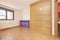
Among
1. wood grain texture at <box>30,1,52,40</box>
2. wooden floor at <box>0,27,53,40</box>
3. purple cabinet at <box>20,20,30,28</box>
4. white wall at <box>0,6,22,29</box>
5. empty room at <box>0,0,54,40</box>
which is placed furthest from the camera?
purple cabinet at <box>20,20,30,28</box>

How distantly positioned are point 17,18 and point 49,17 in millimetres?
5756

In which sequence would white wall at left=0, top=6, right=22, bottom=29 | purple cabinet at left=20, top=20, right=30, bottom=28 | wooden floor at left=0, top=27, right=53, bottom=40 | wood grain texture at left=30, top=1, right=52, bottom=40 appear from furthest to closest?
1. purple cabinet at left=20, top=20, right=30, bottom=28
2. white wall at left=0, top=6, right=22, bottom=29
3. wood grain texture at left=30, top=1, right=52, bottom=40
4. wooden floor at left=0, top=27, right=53, bottom=40

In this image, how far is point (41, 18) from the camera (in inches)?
196

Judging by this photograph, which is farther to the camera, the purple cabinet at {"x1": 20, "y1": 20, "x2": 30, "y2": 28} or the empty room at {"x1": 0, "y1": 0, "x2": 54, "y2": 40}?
the purple cabinet at {"x1": 20, "y1": 20, "x2": 30, "y2": 28}

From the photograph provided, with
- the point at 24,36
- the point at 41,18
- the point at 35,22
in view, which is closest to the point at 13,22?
the point at 35,22

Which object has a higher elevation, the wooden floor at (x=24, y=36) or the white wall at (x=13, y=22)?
the white wall at (x=13, y=22)

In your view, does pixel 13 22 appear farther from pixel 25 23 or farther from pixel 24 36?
pixel 24 36

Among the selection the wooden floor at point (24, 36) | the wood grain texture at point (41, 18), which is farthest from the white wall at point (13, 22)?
the wood grain texture at point (41, 18)

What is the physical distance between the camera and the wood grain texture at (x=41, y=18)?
440 centimetres

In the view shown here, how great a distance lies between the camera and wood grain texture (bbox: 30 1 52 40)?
4.40 m

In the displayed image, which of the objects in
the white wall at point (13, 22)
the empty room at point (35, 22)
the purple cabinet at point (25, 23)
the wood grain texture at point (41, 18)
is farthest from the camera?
the purple cabinet at point (25, 23)

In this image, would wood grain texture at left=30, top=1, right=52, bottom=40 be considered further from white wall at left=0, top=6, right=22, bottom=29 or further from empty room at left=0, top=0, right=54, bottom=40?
white wall at left=0, top=6, right=22, bottom=29

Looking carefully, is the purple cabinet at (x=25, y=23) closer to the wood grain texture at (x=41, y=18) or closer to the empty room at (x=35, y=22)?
the empty room at (x=35, y=22)

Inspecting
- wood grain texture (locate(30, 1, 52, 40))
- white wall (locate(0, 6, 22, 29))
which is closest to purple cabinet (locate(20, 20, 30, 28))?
white wall (locate(0, 6, 22, 29))
